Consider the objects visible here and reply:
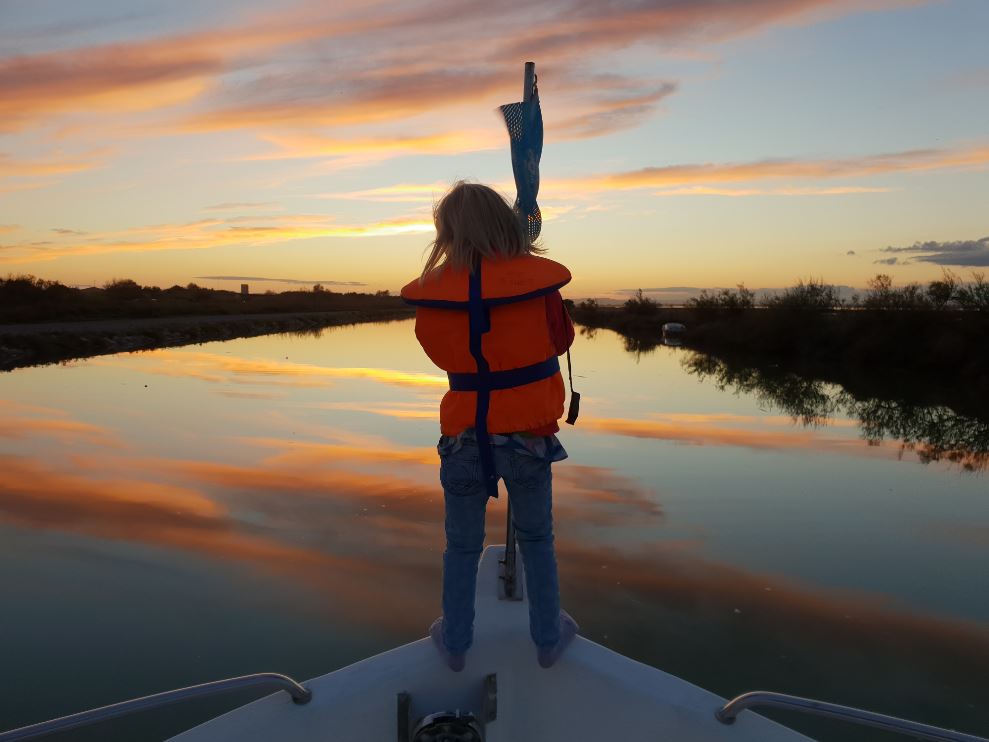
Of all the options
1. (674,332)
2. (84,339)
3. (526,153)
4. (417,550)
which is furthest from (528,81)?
(674,332)

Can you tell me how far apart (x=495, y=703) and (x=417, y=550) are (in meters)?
2.99

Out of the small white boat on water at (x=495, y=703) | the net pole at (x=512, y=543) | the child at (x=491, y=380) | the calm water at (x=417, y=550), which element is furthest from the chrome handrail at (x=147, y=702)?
the calm water at (x=417, y=550)

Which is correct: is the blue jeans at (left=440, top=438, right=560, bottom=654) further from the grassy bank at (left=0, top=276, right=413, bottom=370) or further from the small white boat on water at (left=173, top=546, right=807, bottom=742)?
the grassy bank at (left=0, top=276, right=413, bottom=370)

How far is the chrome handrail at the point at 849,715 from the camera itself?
5.33ft

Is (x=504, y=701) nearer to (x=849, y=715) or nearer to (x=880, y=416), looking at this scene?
(x=849, y=715)

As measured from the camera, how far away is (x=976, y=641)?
Answer: 13.4ft

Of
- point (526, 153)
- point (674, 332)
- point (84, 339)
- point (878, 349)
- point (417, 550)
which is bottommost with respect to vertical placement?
point (417, 550)

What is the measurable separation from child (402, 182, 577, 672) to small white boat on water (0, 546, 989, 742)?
0.08m

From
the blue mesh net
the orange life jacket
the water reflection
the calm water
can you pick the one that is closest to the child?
→ the orange life jacket

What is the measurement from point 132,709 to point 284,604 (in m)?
2.71

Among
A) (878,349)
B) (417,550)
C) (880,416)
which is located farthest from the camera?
(878,349)

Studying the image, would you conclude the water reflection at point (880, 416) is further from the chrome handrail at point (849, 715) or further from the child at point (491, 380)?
the child at point (491, 380)

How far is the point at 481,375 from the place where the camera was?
205 cm

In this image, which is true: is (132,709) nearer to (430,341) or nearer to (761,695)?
(430,341)
